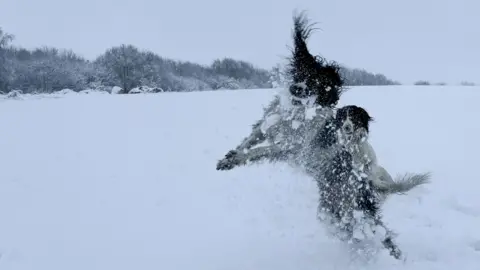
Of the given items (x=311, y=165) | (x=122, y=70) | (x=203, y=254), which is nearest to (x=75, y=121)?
(x=203, y=254)

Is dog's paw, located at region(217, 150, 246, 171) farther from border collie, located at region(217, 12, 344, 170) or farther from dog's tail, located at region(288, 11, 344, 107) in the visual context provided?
dog's tail, located at region(288, 11, 344, 107)

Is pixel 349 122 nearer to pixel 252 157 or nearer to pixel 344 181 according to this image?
pixel 344 181

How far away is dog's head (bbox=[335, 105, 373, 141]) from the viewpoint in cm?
368

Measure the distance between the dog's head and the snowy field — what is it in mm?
622

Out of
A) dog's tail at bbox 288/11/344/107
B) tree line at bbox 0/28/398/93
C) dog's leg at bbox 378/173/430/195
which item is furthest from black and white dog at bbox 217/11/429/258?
tree line at bbox 0/28/398/93

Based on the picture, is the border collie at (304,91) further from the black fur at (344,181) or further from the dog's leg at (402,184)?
the dog's leg at (402,184)

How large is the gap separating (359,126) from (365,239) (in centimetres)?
98

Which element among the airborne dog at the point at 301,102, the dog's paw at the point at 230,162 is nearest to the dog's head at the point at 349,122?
the airborne dog at the point at 301,102

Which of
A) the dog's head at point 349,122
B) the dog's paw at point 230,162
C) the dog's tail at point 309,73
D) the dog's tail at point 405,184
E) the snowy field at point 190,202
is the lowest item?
the snowy field at point 190,202

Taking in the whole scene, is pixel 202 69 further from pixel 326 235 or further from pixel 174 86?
pixel 326 235

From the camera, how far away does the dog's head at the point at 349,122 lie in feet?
12.1

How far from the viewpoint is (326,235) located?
14.1 ft

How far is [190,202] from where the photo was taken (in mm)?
5871

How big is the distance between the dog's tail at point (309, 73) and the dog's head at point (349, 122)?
14 centimetres
